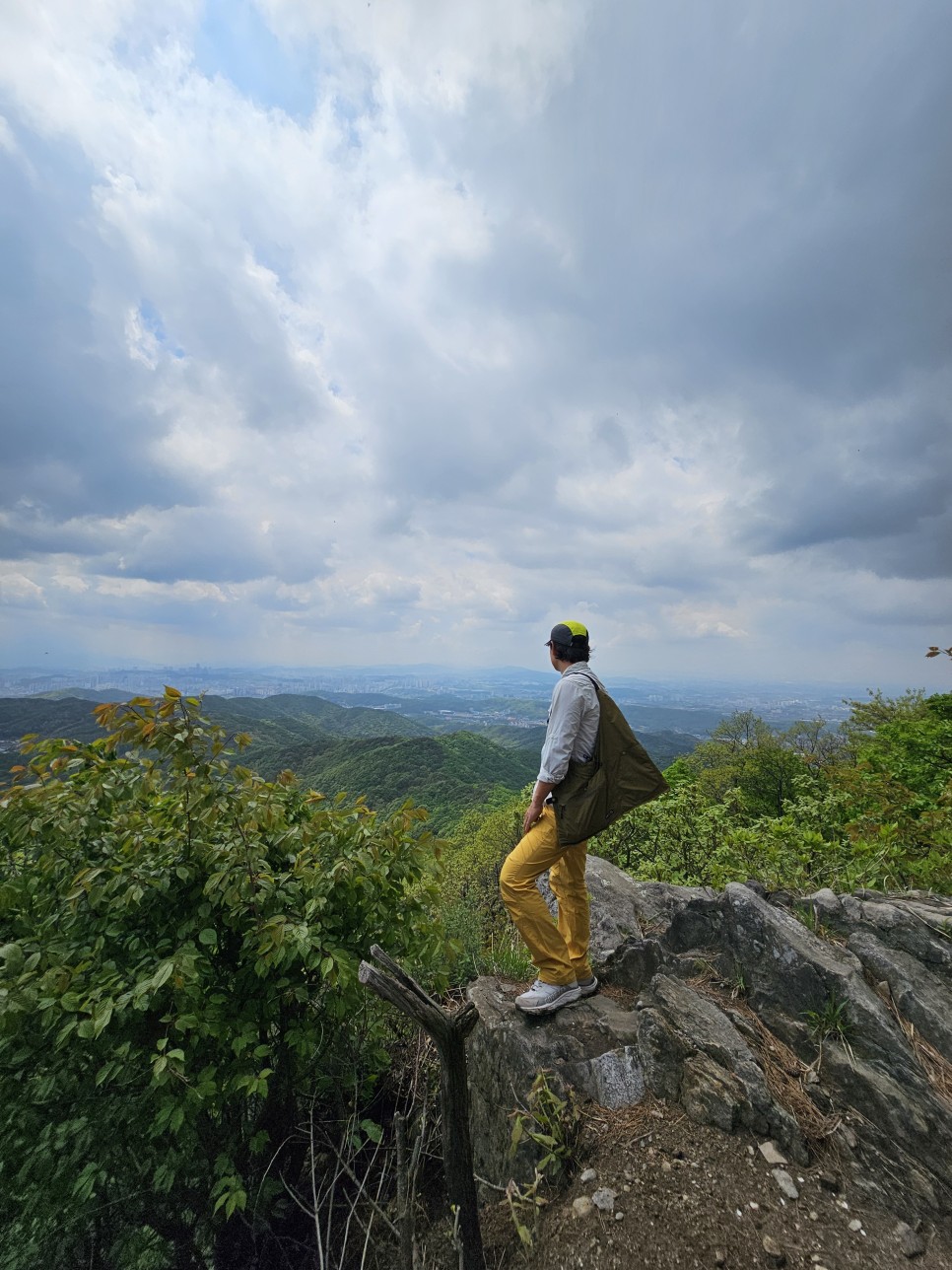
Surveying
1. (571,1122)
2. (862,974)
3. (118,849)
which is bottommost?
(571,1122)

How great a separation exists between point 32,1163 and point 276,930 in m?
1.75

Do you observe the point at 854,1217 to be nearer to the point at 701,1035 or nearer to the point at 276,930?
the point at 701,1035

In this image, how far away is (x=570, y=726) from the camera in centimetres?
420

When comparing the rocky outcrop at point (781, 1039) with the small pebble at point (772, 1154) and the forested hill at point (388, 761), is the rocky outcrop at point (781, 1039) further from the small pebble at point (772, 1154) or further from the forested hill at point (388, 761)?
the forested hill at point (388, 761)

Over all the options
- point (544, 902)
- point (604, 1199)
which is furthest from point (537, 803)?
point (604, 1199)

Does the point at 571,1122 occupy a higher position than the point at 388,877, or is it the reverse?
the point at 388,877

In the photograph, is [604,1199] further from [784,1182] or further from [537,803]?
[537,803]

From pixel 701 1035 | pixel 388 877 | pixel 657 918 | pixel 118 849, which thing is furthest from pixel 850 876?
pixel 118 849

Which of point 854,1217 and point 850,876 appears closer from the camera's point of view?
point 854,1217

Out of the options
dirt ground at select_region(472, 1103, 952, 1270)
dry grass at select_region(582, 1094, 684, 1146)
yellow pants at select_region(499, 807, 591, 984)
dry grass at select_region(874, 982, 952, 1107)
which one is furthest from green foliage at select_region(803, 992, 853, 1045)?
yellow pants at select_region(499, 807, 591, 984)

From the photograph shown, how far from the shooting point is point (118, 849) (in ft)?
11.1

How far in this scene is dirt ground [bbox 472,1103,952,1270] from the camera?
258 cm

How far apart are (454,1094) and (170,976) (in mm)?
1559

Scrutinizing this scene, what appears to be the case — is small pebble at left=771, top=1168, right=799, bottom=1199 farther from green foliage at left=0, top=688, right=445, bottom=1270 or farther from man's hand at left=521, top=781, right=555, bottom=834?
man's hand at left=521, top=781, right=555, bottom=834
